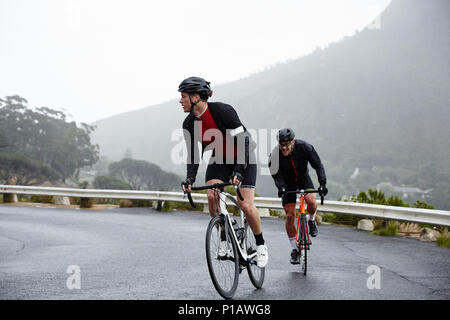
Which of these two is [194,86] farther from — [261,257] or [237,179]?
[261,257]

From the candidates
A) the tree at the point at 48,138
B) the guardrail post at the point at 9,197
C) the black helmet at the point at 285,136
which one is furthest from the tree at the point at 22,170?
the black helmet at the point at 285,136

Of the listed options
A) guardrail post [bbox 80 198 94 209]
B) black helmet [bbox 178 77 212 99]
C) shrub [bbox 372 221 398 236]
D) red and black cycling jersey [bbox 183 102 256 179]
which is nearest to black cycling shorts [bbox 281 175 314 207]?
red and black cycling jersey [bbox 183 102 256 179]

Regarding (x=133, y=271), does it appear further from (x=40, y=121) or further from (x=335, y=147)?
(x=335, y=147)

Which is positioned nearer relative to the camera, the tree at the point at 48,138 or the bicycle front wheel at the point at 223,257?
the bicycle front wheel at the point at 223,257

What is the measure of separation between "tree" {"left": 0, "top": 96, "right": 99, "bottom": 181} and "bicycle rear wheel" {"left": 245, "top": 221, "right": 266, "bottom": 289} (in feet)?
257

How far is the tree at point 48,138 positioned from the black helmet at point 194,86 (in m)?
78.7

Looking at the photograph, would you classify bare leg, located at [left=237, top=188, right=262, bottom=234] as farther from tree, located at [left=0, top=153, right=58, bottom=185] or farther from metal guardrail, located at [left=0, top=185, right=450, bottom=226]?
tree, located at [left=0, top=153, right=58, bottom=185]

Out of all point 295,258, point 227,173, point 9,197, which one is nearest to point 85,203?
point 9,197

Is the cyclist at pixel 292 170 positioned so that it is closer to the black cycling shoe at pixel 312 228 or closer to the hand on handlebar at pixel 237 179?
the black cycling shoe at pixel 312 228

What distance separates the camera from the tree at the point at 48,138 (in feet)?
250

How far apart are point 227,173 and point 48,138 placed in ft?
270
